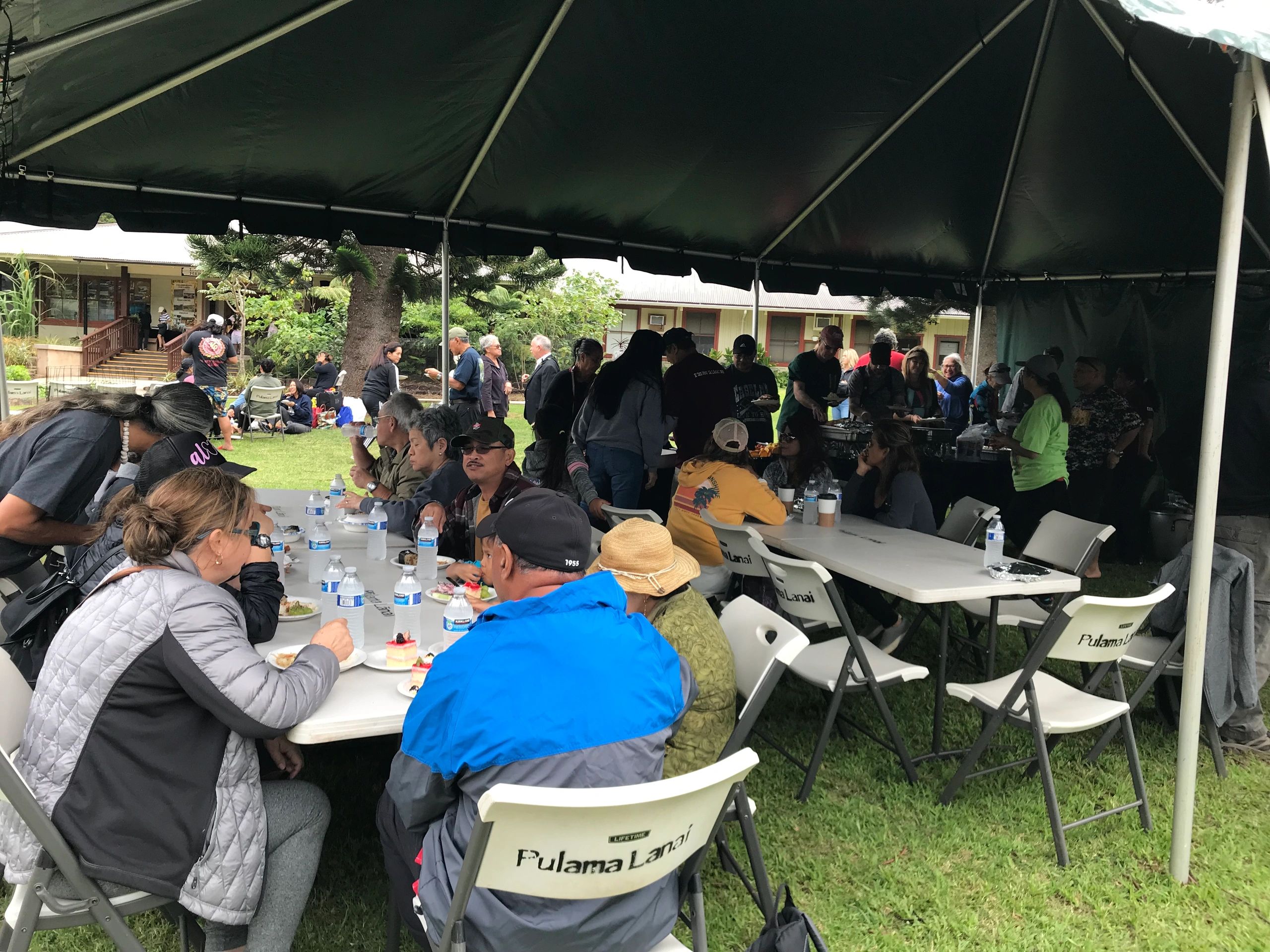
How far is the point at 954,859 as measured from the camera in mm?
3004

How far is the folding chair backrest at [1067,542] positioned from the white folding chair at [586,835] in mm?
3399

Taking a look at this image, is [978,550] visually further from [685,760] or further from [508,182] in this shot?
[508,182]

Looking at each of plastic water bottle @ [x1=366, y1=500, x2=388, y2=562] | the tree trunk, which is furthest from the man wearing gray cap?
plastic water bottle @ [x1=366, y1=500, x2=388, y2=562]

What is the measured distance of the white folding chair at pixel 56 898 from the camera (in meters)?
1.78

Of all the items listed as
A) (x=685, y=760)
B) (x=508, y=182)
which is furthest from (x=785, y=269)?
(x=685, y=760)

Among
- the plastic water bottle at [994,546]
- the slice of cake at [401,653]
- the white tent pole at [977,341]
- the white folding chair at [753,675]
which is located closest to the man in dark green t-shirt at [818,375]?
the white tent pole at [977,341]

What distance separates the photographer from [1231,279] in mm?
2678

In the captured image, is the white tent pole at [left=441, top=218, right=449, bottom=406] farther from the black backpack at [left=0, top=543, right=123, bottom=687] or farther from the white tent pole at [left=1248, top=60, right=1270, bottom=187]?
the white tent pole at [left=1248, top=60, right=1270, bottom=187]

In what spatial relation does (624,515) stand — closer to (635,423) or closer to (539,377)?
(635,423)

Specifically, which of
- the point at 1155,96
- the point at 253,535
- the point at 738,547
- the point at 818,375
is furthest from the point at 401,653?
the point at 818,375

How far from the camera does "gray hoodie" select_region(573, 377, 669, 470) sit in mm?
6012

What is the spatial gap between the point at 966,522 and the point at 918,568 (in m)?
1.48

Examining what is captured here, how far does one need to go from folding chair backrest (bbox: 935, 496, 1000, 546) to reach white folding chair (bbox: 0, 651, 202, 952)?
4115 mm

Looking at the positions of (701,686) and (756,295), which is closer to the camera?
(701,686)
